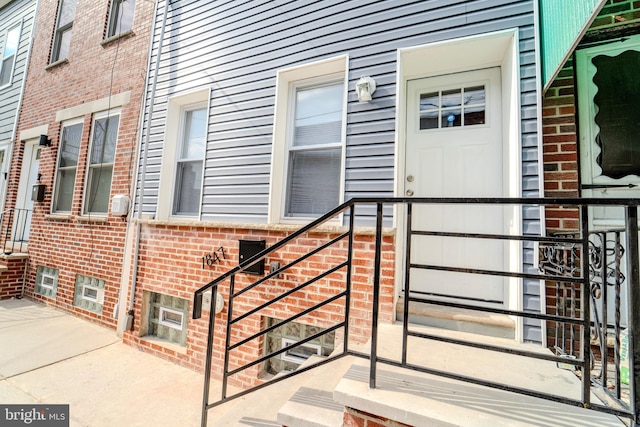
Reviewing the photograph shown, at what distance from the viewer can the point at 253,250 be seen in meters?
2.86

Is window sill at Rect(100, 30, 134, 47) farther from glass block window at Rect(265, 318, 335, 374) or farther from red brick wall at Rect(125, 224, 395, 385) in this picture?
glass block window at Rect(265, 318, 335, 374)

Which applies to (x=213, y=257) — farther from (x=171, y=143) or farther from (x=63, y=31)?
(x=63, y=31)

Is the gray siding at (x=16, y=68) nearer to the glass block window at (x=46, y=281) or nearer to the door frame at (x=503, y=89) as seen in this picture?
the glass block window at (x=46, y=281)

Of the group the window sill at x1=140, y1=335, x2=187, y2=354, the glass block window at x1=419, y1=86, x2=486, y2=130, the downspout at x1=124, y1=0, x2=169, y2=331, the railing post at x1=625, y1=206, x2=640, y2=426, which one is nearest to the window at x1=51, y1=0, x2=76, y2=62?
the downspout at x1=124, y1=0, x2=169, y2=331

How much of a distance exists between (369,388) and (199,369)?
2.49m

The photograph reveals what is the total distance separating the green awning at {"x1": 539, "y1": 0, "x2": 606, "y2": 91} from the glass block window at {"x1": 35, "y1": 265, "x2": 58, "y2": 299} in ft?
22.5

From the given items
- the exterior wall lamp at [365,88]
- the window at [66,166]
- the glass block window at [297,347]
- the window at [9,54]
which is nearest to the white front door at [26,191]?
the window at [66,166]

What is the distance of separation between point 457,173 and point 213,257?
2.65 meters

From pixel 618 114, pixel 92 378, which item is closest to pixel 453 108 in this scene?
pixel 618 114

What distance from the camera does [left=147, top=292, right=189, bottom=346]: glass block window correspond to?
338 cm

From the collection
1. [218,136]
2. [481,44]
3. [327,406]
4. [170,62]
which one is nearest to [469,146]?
[481,44]

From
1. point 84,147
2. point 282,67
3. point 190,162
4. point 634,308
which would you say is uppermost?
point 282,67

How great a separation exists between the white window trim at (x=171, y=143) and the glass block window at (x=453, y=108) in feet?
8.75

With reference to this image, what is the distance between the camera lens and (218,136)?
335 centimetres
